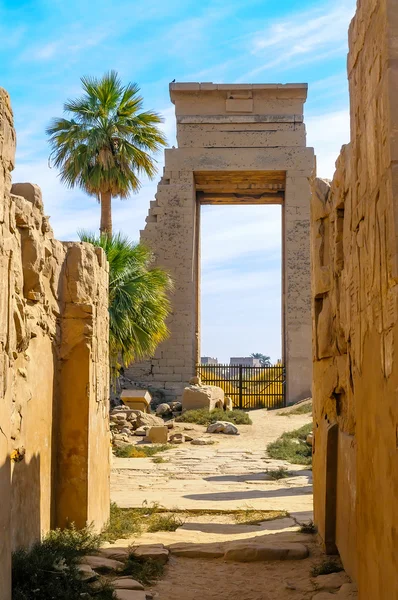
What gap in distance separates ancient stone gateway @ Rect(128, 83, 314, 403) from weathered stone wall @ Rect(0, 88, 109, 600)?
14800 mm

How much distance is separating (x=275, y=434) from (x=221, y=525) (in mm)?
9350

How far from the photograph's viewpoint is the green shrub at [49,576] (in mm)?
4434

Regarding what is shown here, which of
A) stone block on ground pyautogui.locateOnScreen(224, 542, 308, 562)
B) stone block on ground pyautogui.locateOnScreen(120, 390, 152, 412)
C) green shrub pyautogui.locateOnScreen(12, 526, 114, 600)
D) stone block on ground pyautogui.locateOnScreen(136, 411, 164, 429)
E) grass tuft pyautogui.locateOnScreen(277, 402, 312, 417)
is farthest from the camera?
grass tuft pyautogui.locateOnScreen(277, 402, 312, 417)

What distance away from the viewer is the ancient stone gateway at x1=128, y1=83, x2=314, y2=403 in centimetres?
2211

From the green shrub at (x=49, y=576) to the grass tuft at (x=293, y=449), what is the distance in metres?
7.86

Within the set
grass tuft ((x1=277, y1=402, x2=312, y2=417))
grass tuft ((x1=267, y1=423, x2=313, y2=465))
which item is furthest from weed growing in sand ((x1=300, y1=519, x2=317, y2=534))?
grass tuft ((x1=277, y1=402, x2=312, y2=417))

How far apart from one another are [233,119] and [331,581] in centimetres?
1898

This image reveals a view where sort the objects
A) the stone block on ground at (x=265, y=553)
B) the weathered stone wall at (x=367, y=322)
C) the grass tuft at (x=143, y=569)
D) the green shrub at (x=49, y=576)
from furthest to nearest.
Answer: the stone block on ground at (x=265, y=553) → the grass tuft at (x=143, y=569) → the green shrub at (x=49, y=576) → the weathered stone wall at (x=367, y=322)

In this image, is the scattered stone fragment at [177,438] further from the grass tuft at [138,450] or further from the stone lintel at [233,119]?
the stone lintel at [233,119]

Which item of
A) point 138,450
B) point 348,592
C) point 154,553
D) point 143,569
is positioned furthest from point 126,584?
point 138,450

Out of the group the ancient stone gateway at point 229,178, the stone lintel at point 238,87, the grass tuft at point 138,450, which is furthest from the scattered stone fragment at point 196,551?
the stone lintel at point 238,87

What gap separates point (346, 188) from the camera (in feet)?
17.9

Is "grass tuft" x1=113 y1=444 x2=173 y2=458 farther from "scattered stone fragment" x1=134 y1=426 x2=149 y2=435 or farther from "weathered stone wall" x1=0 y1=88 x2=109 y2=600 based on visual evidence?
"weathered stone wall" x1=0 y1=88 x2=109 y2=600

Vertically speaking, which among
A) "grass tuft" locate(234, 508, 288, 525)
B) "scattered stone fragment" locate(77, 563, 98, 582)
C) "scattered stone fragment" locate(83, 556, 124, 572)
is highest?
"scattered stone fragment" locate(77, 563, 98, 582)
